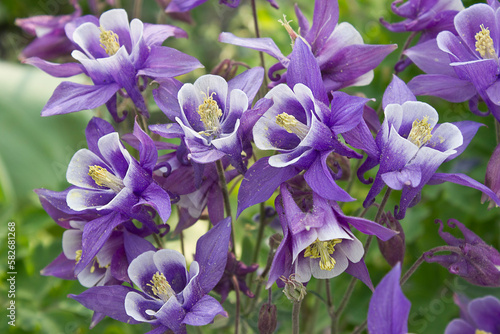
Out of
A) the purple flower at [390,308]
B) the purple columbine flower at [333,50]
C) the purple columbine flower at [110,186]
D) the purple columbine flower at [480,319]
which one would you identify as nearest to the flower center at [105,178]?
the purple columbine flower at [110,186]

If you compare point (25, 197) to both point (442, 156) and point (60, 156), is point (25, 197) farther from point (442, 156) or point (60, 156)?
point (442, 156)

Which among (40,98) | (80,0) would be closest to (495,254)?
(40,98)

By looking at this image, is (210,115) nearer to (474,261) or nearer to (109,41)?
(109,41)

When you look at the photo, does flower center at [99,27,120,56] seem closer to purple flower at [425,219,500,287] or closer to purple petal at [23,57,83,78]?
purple petal at [23,57,83,78]

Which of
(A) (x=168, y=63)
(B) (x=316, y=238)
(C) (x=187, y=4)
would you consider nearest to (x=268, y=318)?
(B) (x=316, y=238)

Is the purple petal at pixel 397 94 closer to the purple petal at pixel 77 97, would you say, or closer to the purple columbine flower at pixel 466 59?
the purple columbine flower at pixel 466 59

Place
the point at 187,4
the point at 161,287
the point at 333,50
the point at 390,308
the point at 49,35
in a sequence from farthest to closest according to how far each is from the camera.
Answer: the point at 49,35 < the point at 187,4 < the point at 333,50 < the point at 161,287 < the point at 390,308

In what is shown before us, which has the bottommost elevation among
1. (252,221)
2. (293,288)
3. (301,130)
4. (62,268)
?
(252,221)
